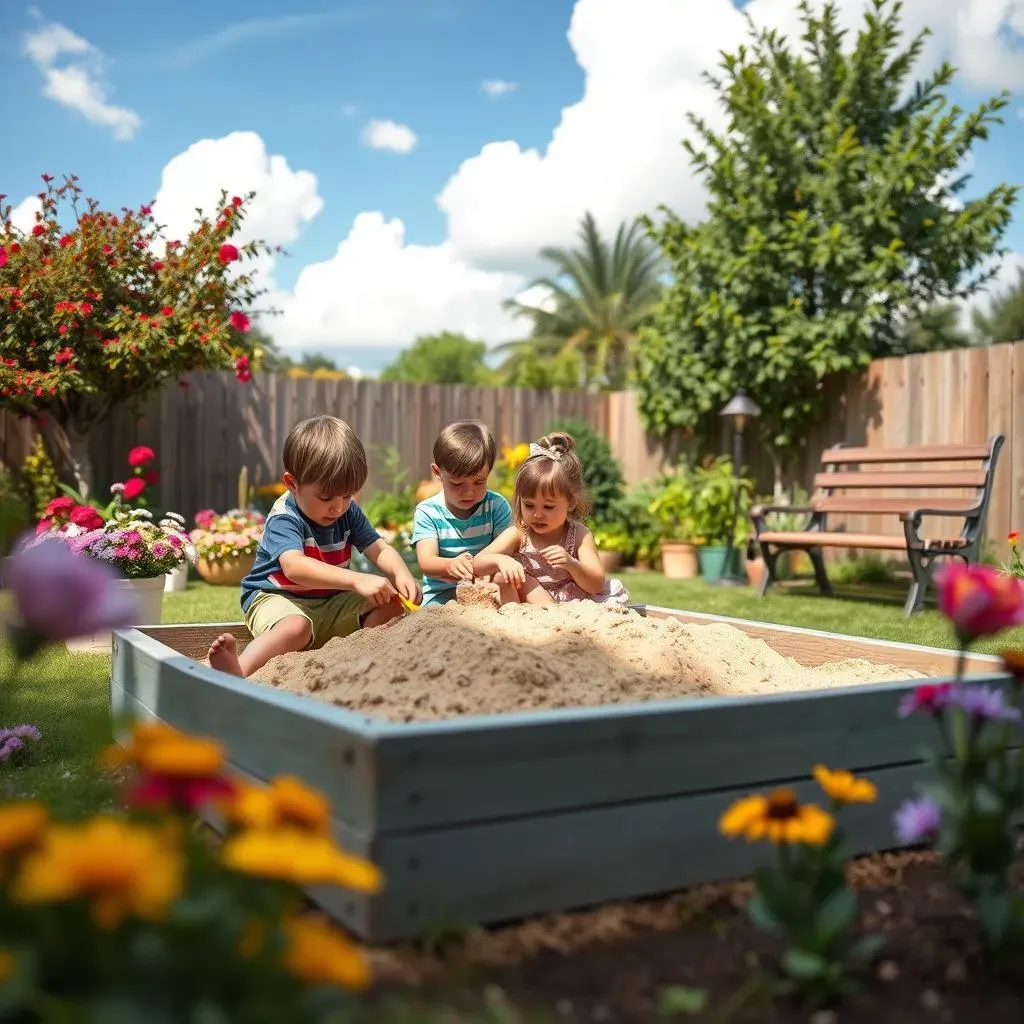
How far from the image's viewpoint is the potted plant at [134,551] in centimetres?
434

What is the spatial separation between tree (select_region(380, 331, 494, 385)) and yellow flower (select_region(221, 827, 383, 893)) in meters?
54.9

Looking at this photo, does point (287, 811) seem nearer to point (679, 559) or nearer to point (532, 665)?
point (532, 665)

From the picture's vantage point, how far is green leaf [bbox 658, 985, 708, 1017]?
1.23 metres

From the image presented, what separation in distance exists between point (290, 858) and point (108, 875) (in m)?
0.15

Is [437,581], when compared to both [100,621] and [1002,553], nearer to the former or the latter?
[100,621]

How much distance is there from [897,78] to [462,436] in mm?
8511

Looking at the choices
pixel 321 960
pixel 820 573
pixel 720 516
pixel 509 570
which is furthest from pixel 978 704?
pixel 720 516

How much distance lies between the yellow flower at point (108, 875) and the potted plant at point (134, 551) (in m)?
3.52

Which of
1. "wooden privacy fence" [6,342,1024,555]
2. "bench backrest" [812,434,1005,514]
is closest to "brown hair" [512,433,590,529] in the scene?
"bench backrest" [812,434,1005,514]

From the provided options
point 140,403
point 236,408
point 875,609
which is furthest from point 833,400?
point 140,403

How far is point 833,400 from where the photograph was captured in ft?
29.4

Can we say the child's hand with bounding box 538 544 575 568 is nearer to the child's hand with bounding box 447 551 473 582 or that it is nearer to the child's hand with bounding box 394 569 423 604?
the child's hand with bounding box 447 551 473 582

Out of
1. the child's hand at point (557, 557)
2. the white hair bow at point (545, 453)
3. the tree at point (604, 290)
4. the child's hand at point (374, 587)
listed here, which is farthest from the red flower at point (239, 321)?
the tree at point (604, 290)

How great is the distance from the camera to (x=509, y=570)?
128 inches
